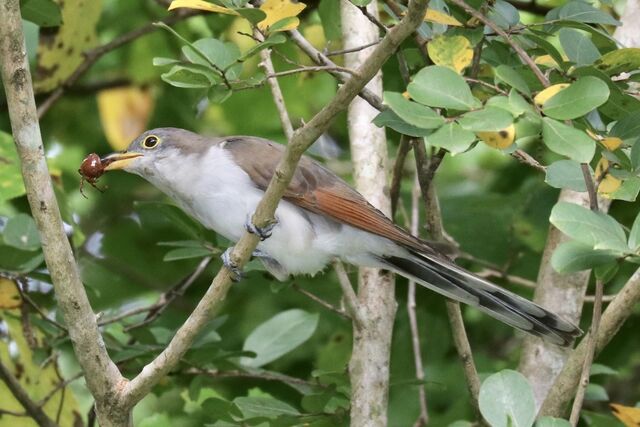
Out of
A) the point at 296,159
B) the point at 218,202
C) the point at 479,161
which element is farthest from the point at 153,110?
the point at 296,159

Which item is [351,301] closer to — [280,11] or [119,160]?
[119,160]

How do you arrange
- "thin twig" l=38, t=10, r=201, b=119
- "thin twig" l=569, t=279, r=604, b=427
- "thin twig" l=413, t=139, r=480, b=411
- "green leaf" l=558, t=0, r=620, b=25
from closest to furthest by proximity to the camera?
1. "thin twig" l=569, t=279, r=604, b=427
2. "green leaf" l=558, t=0, r=620, b=25
3. "thin twig" l=413, t=139, r=480, b=411
4. "thin twig" l=38, t=10, r=201, b=119

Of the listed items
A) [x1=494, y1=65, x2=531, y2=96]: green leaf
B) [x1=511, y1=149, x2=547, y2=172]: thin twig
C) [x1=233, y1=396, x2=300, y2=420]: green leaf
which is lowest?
[x1=233, y1=396, x2=300, y2=420]: green leaf

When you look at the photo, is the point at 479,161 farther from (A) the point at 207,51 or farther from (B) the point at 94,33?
(A) the point at 207,51

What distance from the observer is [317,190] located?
394cm

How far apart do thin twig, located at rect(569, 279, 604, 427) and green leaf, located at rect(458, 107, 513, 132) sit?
67cm

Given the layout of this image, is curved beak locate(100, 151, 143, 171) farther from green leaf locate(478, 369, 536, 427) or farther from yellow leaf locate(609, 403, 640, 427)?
yellow leaf locate(609, 403, 640, 427)

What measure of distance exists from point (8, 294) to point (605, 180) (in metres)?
2.24

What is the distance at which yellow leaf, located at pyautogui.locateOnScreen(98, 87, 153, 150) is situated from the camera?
6023 mm

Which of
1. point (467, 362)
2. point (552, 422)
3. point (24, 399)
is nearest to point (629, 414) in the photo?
point (552, 422)

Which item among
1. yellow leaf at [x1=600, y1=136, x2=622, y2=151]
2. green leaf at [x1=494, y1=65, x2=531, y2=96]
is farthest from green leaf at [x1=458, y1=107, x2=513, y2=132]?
yellow leaf at [x1=600, y1=136, x2=622, y2=151]

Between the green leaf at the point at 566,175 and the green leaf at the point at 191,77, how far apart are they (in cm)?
93

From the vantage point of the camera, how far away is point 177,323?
548 cm

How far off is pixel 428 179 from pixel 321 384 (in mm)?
981
